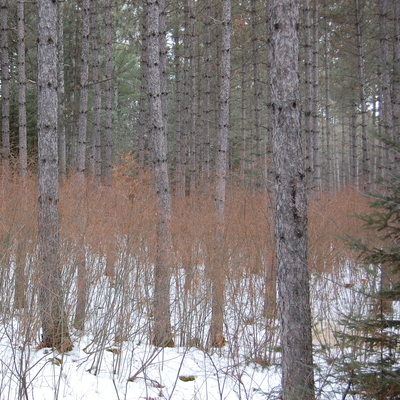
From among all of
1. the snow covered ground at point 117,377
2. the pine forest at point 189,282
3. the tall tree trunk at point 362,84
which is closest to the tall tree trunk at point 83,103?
the pine forest at point 189,282

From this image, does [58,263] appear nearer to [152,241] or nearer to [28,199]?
[152,241]

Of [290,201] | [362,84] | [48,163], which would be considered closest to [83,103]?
[48,163]

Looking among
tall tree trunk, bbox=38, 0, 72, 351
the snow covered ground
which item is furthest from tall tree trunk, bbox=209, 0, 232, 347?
tall tree trunk, bbox=38, 0, 72, 351

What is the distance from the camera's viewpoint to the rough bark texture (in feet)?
11.9

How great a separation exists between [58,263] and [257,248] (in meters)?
2.94

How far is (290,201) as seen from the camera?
3.63m

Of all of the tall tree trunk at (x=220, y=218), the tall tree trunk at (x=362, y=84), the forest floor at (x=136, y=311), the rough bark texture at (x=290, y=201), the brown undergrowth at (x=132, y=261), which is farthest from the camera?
the tall tree trunk at (x=362, y=84)

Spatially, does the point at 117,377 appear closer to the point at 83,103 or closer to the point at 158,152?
the point at 158,152

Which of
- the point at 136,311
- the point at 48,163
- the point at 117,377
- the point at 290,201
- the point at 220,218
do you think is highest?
the point at 48,163

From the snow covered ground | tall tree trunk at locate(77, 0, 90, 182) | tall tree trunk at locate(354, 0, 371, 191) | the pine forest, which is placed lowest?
the snow covered ground

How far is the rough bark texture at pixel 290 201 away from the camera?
11.9ft

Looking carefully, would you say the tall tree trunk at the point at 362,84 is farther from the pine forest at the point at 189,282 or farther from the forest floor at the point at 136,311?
the forest floor at the point at 136,311

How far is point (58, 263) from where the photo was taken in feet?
17.2

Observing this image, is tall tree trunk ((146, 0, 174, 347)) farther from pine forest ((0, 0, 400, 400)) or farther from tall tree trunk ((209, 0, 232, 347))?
tall tree trunk ((209, 0, 232, 347))
